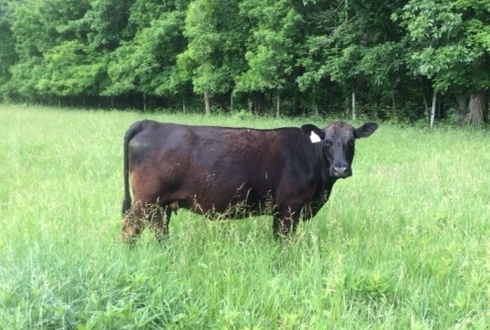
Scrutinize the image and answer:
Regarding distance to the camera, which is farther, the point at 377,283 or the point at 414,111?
the point at 414,111

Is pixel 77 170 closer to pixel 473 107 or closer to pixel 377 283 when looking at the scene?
pixel 377 283

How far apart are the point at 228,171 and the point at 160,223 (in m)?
0.88

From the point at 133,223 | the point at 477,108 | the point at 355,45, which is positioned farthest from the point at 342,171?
the point at 355,45

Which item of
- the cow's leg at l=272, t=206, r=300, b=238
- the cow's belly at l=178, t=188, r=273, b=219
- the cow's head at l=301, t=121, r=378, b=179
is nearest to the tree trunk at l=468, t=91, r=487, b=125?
the cow's head at l=301, t=121, r=378, b=179

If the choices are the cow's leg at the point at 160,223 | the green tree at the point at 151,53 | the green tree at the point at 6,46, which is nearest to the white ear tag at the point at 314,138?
the cow's leg at the point at 160,223

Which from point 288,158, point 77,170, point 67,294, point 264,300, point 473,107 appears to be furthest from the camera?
point 473,107

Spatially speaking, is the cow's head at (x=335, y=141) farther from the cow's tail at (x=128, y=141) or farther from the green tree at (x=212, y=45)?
the green tree at (x=212, y=45)

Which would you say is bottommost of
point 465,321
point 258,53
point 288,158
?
point 465,321

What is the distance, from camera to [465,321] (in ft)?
10.7

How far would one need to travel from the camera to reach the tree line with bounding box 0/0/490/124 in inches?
620

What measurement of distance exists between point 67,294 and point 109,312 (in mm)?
406

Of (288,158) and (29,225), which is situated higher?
(288,158)

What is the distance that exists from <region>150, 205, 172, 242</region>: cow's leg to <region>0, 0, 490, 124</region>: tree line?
39.2ft

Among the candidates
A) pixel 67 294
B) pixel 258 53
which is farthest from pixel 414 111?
pixel 67 294
